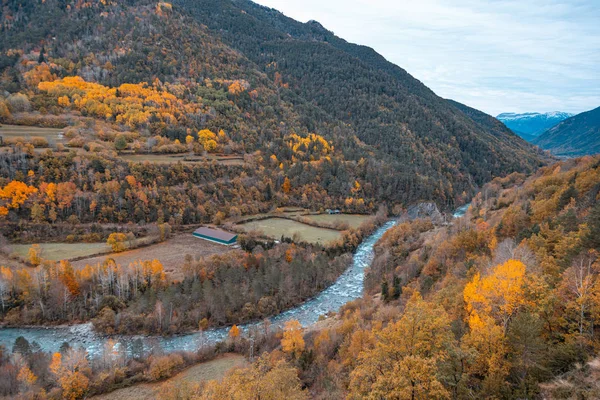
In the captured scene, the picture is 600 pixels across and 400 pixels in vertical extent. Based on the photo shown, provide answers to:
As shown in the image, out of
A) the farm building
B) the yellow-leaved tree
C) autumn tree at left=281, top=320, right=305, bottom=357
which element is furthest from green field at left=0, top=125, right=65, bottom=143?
the yellow-leaved tree

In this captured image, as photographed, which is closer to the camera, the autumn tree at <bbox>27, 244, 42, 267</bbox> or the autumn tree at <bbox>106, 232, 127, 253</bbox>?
the autumn tree at <bbox>27, 244, 42, 267</bbox>

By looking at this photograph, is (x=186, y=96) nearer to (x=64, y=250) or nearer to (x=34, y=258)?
(x=64, y=250)

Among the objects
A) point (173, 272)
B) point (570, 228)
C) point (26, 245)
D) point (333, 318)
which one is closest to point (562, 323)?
point (570, 228)

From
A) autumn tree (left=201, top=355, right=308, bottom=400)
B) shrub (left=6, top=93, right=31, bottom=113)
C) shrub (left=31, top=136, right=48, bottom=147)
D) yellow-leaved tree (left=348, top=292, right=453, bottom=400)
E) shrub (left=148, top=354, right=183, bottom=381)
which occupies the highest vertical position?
shrub (left=6, top=93, right=31, bottom=113)

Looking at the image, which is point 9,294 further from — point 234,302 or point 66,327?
point 234,302

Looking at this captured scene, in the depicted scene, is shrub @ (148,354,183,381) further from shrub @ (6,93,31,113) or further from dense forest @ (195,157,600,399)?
shrub @ (6,93,31,113)

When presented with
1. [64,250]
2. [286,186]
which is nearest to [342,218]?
[286,186]
